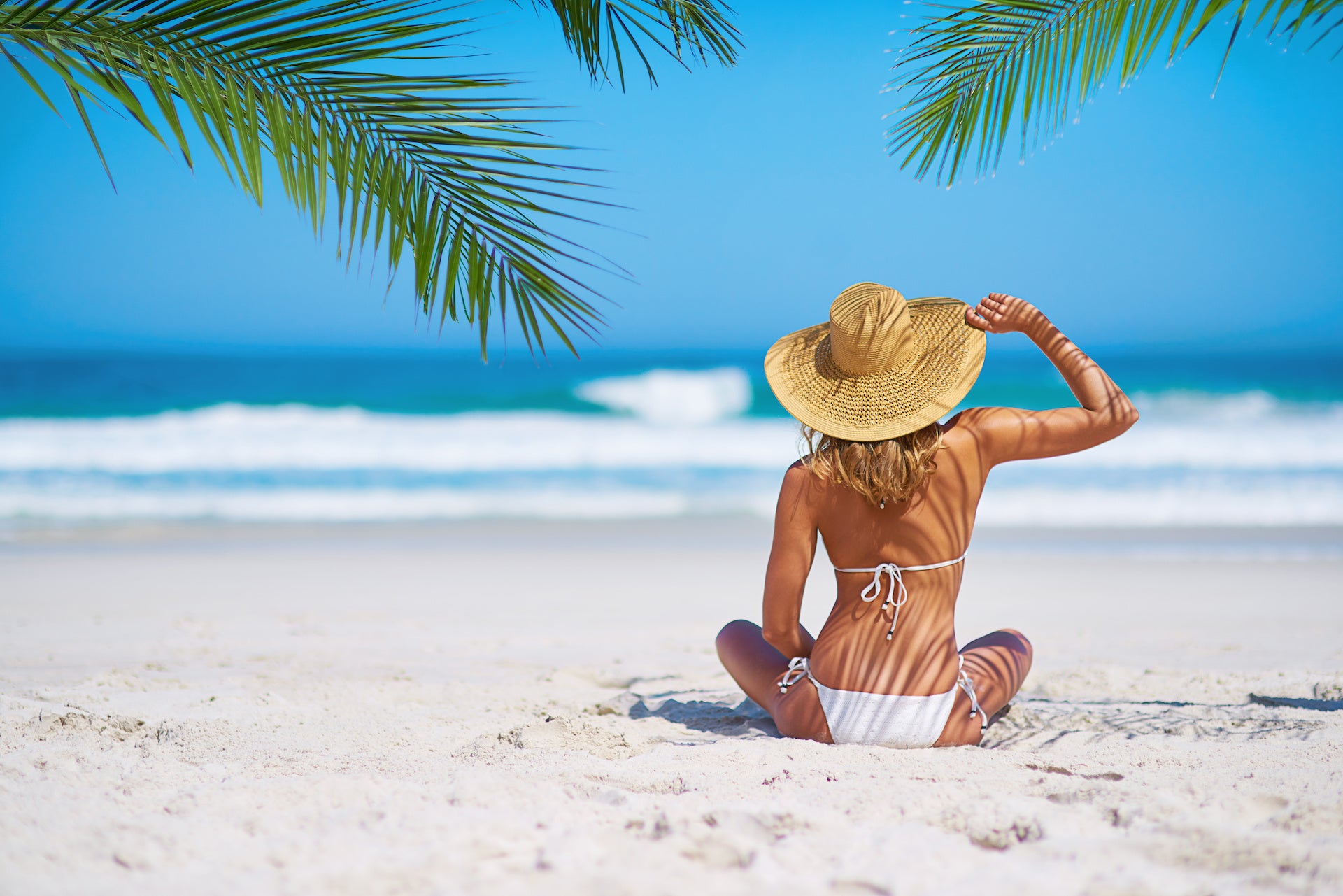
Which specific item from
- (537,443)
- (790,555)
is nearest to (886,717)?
(790,555)

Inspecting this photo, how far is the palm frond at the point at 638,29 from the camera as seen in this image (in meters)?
2.82

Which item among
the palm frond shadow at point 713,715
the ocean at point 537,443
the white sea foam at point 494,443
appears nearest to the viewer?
the palm frond shadow at point 713,715

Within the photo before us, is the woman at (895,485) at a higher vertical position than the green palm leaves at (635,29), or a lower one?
lower

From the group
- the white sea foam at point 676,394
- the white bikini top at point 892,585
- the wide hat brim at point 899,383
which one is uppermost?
the white sea foam at point 676,394

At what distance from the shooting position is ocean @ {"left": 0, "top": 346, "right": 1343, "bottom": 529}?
28.5ft

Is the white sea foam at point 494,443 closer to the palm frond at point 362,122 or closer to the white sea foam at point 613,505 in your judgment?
the white sea foam at point 613,505

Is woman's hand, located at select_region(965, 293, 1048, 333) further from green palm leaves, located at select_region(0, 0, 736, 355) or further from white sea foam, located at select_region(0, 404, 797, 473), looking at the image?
white sea foam, located at select_region(0, 404, 797, 473)

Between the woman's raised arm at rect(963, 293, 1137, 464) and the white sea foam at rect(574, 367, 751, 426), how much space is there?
13.4 metres

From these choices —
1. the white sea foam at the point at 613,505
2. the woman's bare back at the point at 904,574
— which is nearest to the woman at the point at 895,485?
the woman's bare back at the point at 904,574

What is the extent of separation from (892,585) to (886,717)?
364 millimetres

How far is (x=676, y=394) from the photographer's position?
19.1 meters


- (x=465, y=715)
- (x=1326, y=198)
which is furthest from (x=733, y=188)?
(x=465, y=715)

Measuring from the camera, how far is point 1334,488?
8.84 metres

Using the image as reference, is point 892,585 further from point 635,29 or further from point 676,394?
point 676,394
